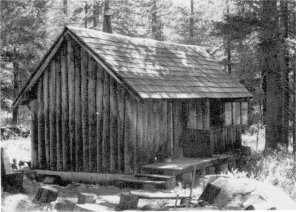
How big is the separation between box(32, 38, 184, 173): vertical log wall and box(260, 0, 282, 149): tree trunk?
521 cm

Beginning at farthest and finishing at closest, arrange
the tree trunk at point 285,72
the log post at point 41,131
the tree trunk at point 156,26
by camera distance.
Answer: the tree trunk at point 156,26
the tree trunk at point 285,72
the log post at point 41,131

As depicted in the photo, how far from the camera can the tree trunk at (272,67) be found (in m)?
19.1

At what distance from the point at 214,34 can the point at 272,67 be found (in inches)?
113

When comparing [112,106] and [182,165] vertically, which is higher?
[112,106]

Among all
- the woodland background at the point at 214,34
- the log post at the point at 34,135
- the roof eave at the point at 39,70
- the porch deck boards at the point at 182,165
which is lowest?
the porch deck boards at the point at 182,165

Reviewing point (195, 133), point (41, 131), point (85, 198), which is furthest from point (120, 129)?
point (85, 198)

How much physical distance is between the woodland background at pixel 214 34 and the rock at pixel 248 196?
33.0ft

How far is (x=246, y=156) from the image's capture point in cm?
1919

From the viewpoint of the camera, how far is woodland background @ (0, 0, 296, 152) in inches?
770

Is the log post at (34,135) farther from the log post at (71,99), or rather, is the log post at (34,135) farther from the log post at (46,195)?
the log post at (46,195)

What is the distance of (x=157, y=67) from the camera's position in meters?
16.6

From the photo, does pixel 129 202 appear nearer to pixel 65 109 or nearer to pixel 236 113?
pixel 65 109

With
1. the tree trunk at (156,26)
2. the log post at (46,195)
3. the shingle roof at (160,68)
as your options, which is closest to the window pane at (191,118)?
the shingle roof at (160,68)

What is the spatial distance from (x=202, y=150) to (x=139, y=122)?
3.36 metres
